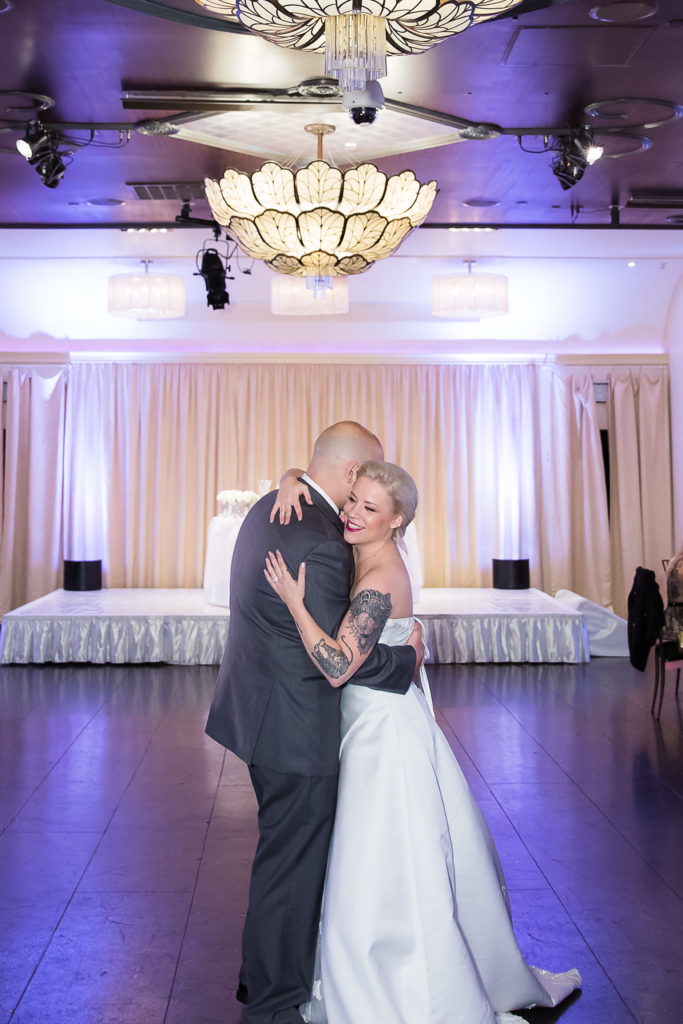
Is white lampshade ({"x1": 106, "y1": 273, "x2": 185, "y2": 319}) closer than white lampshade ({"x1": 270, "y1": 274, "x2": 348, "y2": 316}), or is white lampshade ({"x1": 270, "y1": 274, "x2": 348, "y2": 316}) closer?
white lampshade ({"x1": 270, "y1": 274, "x2": 348, "y2": 316})

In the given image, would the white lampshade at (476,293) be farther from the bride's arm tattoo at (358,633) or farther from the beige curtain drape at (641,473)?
the bride's arm tattoo at (358,633)

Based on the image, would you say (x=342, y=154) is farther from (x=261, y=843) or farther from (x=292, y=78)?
(x=261, y=843)

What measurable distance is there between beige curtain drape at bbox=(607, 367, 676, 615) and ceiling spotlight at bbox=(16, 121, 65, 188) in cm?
698

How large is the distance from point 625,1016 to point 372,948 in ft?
2.62

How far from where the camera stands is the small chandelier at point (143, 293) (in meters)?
9.01

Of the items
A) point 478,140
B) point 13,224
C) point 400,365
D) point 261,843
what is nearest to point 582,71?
point 478,140

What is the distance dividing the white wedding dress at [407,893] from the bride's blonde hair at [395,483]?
1.04 ft

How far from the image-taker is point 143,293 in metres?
9.02

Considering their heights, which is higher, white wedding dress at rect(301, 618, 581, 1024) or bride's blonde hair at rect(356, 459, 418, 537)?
bride's blonde hair at rect(356, 459, 418, 537)

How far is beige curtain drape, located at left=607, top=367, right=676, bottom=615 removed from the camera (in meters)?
11.2

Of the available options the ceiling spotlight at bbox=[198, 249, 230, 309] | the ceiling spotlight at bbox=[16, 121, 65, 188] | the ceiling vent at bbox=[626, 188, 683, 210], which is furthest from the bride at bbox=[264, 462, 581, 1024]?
the ceiling spotlight at bbox=[198, 249, 230, 309]

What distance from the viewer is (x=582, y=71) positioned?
5059mm

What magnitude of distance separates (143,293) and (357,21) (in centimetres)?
577

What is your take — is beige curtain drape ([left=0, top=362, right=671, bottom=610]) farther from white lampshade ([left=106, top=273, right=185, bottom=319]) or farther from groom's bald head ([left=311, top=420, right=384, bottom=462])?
groom's bald head ([left=311, top=420, right=384, bottom=462])
